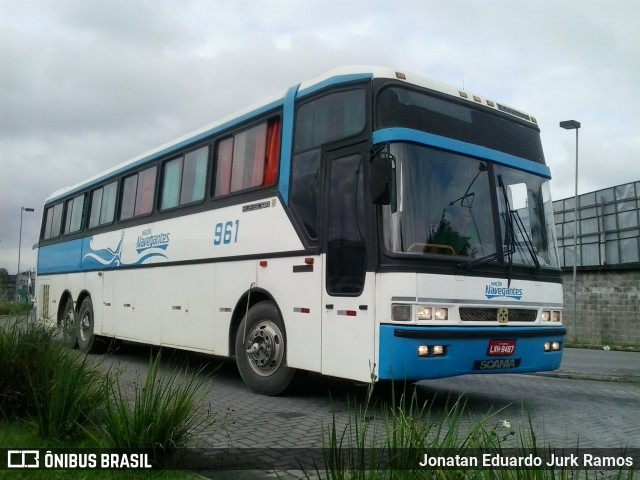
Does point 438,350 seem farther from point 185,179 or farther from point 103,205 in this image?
point 103,205

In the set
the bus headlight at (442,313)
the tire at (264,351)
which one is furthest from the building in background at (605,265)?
the bus headlight at (442,313)

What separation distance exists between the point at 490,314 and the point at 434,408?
1417 millimetres

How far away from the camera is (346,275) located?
7.54 m

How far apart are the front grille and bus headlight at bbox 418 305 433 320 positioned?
45 cm

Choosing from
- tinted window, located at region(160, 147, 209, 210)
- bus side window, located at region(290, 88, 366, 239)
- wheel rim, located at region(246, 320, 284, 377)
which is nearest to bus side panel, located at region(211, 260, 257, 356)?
wheel rim, located at region(246, 320, 284, 377)

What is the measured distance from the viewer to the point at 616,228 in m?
33.1

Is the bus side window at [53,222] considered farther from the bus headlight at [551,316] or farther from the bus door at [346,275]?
the bus headlight at [551,316]

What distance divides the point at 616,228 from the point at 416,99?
93.4ft

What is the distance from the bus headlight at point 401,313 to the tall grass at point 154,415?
2.49m

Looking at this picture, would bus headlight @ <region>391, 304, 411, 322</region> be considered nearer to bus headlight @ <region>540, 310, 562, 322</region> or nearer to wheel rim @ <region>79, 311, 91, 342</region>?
bus headlight @ <region>540, 310, 562, 322</region>

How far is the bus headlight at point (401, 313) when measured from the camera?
22.9 ft

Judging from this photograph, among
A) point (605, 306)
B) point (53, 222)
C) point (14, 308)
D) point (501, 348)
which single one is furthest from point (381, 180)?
point (605, 306)

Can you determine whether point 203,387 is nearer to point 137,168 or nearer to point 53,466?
point 53,466

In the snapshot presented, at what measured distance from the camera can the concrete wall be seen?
27297 mm
